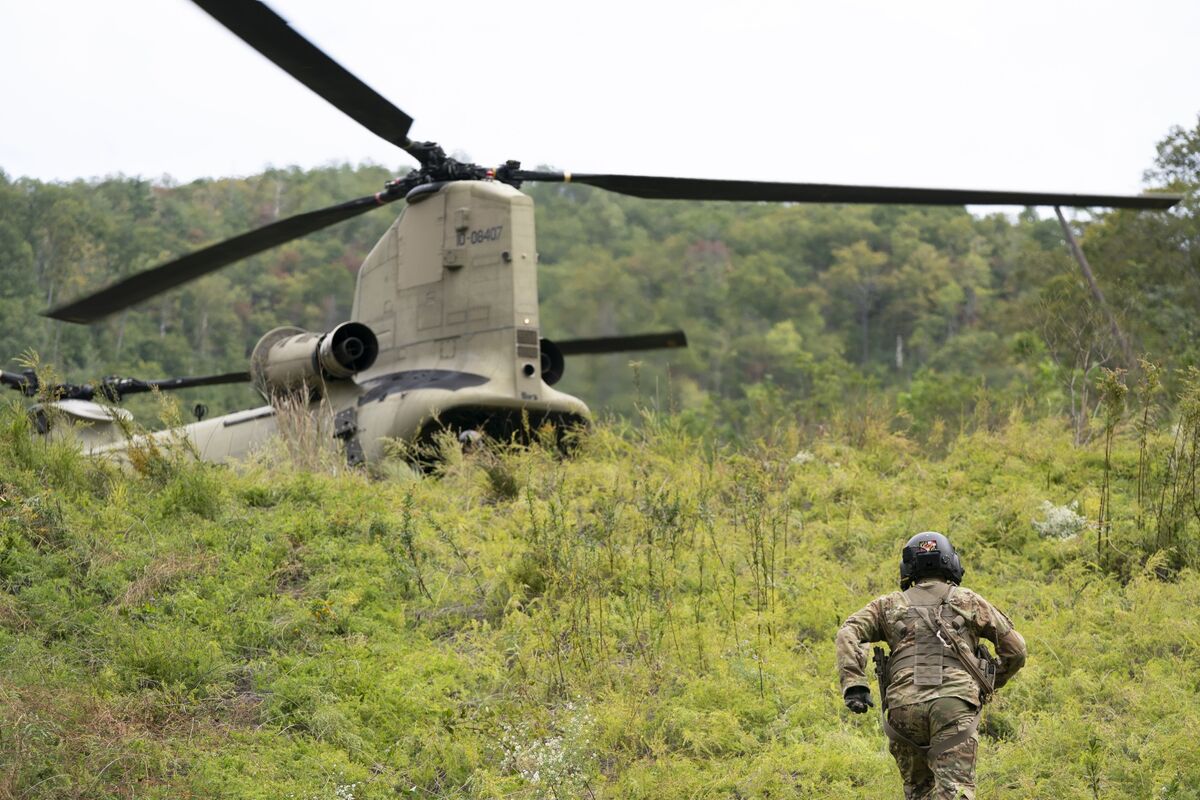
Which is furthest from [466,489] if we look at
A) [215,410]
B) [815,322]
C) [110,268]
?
[815,322]

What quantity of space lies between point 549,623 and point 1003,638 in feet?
10.8

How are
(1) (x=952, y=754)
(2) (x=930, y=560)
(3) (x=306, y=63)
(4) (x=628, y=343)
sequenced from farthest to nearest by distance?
1. (4) (x=628, y=343)
2. (3) (x=306, y=63)
3. (2) (x=930, y=560)
4. (1) (x=952, y=754)

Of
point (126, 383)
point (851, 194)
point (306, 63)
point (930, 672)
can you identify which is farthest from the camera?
point (126, 383)

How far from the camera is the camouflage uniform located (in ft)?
15.8

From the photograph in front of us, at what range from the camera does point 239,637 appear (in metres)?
7.23

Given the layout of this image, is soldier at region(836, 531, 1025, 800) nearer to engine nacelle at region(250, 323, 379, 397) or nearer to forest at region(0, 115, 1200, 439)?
engine nacelle at region(250, 323, 379, 397)

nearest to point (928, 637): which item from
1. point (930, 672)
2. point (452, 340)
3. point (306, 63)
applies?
point (930, 672)

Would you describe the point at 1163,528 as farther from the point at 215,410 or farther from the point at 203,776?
the point at 215,410

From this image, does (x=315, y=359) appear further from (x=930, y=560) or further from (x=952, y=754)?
(x=952, y=754)

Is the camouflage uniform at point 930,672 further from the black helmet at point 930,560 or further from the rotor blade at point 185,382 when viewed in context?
the rotor blade at point 185,382

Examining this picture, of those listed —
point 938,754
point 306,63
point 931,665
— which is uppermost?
point 306,63

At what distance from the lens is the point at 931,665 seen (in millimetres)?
5012

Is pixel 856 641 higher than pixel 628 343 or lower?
lower

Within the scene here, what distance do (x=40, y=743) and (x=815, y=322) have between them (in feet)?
195
